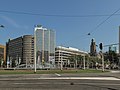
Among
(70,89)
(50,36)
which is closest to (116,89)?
(70,89)

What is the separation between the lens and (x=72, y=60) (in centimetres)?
16325

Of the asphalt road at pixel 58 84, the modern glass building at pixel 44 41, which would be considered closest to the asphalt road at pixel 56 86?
the asphalt road at pixel 58 84

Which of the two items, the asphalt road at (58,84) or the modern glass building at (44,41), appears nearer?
the asphalt road at (58,84)

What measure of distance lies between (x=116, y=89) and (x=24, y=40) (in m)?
138

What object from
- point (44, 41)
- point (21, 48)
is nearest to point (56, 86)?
point (44, 41)

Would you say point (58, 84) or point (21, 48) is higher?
point (21, 48)

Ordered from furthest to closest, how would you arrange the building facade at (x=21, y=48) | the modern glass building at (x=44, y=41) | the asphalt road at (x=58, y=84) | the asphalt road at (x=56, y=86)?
the building facade at (x=21, y=48) < the modern glass building at (x=44, y=41) < the asphalt road at (x=58, y=84) < the asphalt road at (x=56, y=86)

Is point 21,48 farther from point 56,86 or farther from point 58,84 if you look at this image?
point 56,86

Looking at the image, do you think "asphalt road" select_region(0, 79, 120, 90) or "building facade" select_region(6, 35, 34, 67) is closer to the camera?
"asphalt road" select_region(0, 79, 120, 90)

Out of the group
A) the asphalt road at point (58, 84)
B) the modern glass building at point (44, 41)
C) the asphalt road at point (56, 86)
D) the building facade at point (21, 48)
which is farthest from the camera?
the building facade at point (21, 48)

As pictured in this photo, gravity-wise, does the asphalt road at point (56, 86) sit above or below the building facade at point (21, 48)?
below

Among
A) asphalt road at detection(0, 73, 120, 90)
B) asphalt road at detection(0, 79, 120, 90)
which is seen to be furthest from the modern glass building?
asphalt road at detection(0, 79, 120, 90)

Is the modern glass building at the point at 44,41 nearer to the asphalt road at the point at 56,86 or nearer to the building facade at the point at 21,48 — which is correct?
the building facade at the point at 21,48

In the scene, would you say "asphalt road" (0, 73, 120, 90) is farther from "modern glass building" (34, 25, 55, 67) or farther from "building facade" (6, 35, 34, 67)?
"building facade" (6, 35, 34, 67)
